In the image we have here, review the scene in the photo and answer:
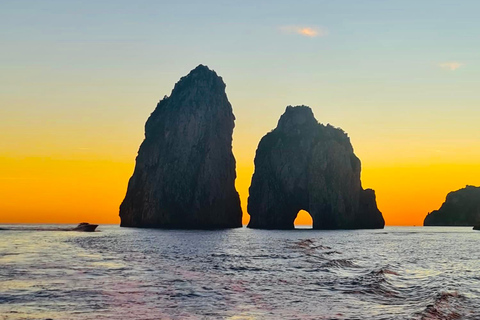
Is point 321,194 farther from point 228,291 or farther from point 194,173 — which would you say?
point 228,291

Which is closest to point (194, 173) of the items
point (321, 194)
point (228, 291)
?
point (321, 194)

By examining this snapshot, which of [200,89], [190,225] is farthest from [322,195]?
[200,89]

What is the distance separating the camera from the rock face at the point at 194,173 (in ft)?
614

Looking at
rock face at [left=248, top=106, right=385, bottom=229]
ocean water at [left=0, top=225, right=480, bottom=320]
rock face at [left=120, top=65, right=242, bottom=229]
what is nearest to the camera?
ocean water at [left=0, top=225, right=480, bottom=320]

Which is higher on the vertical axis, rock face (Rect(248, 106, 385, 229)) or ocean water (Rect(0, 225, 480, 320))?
rock face (Rect(248, 106, 385, 229))

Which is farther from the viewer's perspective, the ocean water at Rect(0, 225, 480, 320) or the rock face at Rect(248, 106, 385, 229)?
the rock face at Rect(248, 106, 385, 229)

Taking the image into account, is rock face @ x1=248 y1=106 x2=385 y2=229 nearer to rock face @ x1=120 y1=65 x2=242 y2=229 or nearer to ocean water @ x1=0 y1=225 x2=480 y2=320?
rock face @ x1=120 y1=65 x2=242 y2=229

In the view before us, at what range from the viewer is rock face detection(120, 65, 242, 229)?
187 m

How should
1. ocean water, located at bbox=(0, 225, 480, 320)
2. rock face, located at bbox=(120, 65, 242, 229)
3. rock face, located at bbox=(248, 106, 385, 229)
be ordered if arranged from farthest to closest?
rock face, located at bbox=(248, 106, 385, 229) < rock face, located at bbox=(120, 65, 242, 229) < ocean water, located at bbox=(0, 225, 480, 320)

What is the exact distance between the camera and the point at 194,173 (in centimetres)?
19138

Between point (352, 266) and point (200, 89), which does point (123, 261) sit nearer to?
point (352, 266)

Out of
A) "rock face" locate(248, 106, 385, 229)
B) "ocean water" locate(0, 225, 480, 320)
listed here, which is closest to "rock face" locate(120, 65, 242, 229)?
"rock face" locate(248, 106, 385, 229)

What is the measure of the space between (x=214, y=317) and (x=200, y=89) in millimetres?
183451

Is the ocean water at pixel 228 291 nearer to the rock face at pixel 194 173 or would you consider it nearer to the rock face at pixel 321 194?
the rock face at pixel 194 173
